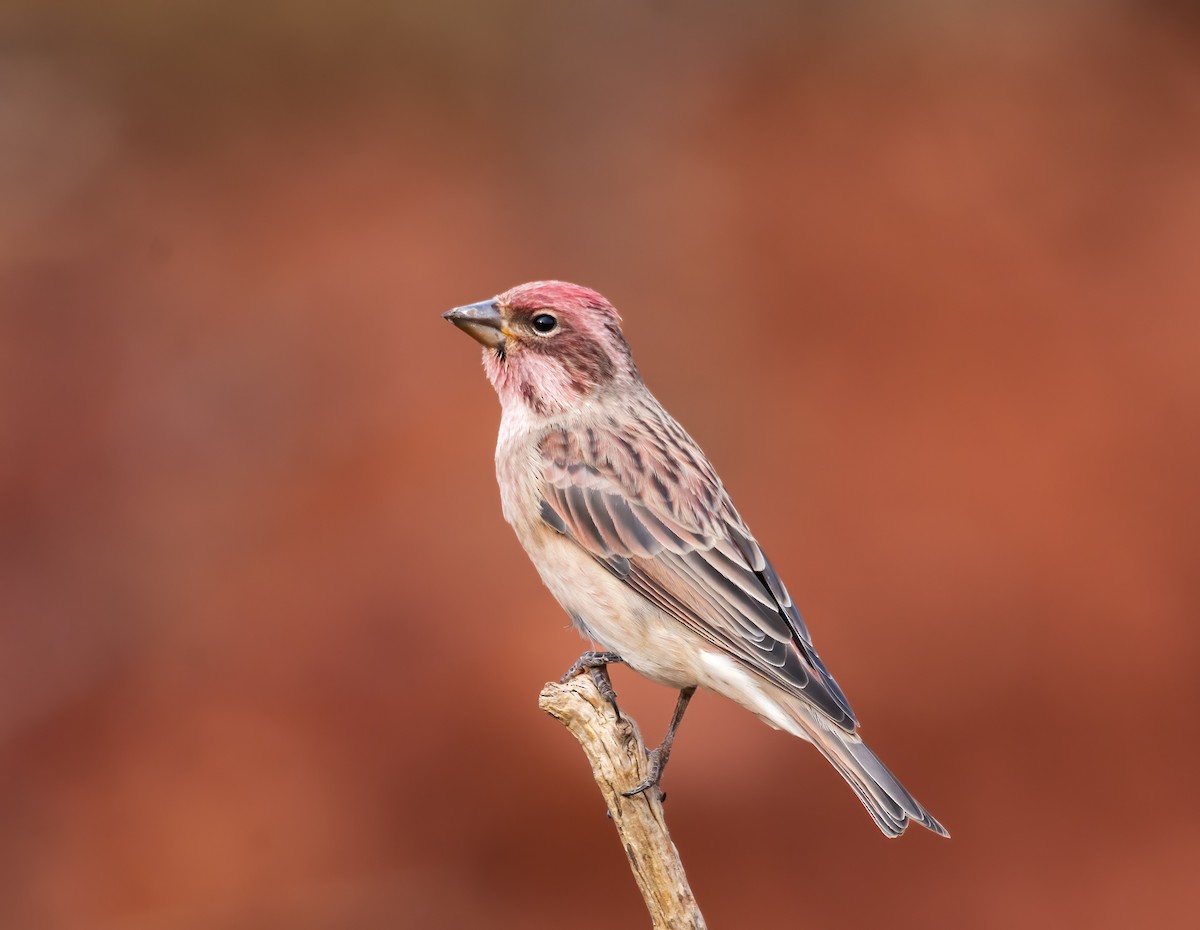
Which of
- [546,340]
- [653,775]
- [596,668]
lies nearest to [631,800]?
[653,775]

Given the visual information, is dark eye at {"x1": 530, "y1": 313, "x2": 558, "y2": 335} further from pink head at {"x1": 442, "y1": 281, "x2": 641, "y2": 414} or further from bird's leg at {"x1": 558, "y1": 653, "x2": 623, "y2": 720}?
bird's leg at {"x1": 558, "y1": 653, "x2": 623, "y2": 720}

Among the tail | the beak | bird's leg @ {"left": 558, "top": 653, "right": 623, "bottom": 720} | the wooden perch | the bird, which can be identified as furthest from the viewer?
the beak

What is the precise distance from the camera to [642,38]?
16.4 metres

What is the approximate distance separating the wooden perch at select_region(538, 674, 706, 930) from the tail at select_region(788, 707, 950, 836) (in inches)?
28.0

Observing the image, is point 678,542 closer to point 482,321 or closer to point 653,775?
point 653,775

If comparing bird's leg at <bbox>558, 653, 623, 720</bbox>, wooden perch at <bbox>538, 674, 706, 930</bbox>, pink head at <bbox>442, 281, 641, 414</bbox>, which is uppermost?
pink head at <bbox>442, 281, 641, 414</bbox>

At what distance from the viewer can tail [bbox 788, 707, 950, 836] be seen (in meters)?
5.28

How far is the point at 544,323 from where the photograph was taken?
6254mm

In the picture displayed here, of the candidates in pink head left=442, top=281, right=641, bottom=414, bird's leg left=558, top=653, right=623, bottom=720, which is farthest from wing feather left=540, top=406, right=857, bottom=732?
bird's leg left=558, top=653, right=623, bottom=720

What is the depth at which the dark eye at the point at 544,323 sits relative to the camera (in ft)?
20.5

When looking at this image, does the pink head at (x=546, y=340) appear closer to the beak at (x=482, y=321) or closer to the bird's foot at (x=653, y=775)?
the beak at (x=482, y=321)

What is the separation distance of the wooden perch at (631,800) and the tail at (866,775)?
A: 71cm

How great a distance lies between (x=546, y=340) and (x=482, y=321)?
0.30 metres

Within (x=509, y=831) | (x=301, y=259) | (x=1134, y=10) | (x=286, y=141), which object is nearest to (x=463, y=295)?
(x=301, y=259)
